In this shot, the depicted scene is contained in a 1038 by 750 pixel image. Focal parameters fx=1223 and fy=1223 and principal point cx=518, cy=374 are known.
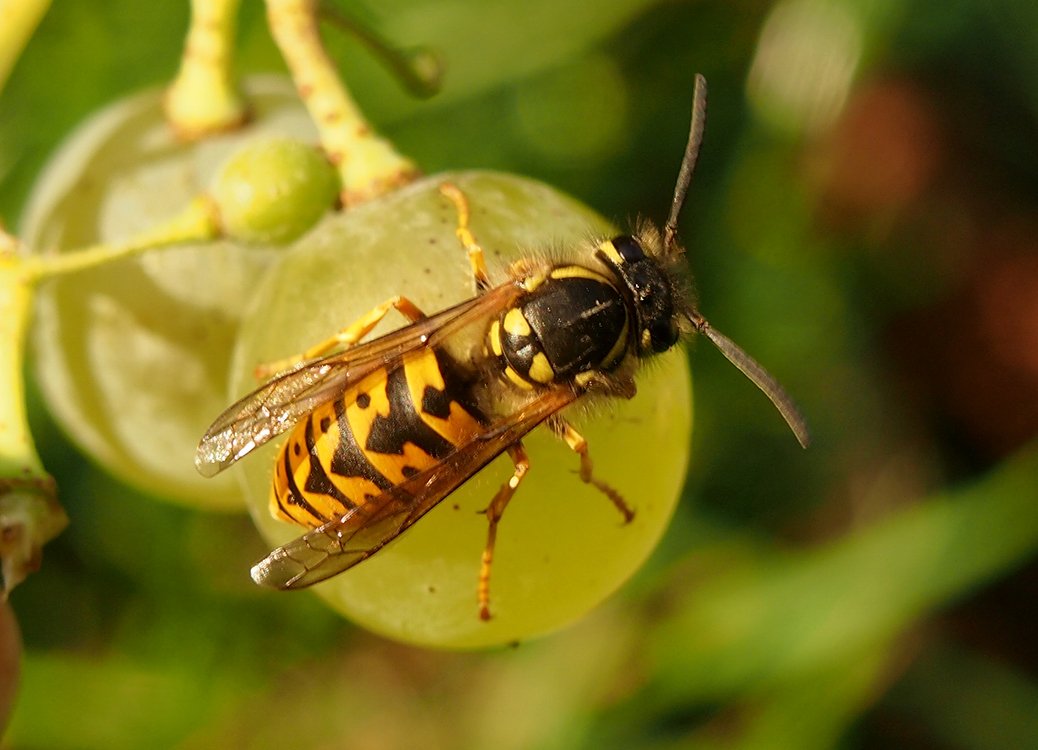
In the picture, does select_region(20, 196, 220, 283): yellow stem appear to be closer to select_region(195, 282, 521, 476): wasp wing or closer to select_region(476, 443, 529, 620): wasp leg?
select_region(195, 282, 521, 476): wasp wing

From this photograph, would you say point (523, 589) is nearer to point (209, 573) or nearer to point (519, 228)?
point (519, 228)

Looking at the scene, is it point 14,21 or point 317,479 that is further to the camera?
point 14,21

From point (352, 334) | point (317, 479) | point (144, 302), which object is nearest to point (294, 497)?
point (317, 479)

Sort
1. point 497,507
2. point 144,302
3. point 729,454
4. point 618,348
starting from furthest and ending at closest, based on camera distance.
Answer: point 729,454 → point 144,302 → point 618,348 → point 497,507

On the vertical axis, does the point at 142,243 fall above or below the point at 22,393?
above

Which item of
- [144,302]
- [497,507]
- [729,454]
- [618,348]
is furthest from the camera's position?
[729,454]

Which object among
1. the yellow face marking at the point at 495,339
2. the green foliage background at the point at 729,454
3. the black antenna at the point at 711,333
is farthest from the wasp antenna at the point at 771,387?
the green foliage background at the point at 729,454

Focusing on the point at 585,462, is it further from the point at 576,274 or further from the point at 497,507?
the point at 576,274

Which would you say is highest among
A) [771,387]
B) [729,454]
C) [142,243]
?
[142,243]
